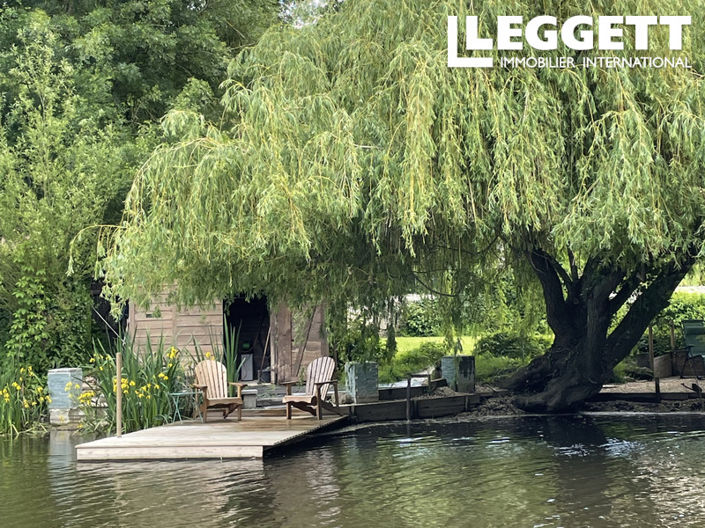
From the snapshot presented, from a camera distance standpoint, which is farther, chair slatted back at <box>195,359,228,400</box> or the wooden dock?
chair slatted back at <box>195,359,228,400</box>

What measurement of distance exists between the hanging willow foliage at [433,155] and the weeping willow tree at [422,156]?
1.0 inches

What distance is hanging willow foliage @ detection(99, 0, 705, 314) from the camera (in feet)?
38.2

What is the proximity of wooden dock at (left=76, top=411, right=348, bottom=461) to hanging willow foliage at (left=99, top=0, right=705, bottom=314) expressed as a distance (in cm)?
215

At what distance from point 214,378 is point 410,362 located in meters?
7.13

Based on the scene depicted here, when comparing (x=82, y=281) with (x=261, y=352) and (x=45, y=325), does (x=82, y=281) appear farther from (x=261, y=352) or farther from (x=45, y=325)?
(x=261, y=352)

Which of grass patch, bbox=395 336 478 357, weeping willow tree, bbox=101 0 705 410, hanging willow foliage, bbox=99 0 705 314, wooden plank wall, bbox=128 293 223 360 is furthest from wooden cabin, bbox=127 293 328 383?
hanging willow foliage, bbox=99 0 705 314

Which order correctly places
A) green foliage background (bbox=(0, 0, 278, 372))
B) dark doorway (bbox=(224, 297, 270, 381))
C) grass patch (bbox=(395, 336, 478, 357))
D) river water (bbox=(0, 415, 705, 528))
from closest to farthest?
river water (bbox=(0, 415, 705, 528)), green foliage background (bbox=(0, 0, 278, 372)), dark doorway (bbox=(224, 297, 270, 381)), grass patch (bbox=(395, 336, 478, 357))

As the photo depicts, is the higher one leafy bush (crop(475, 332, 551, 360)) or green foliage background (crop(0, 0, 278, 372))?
green foliage background (crop(0, 0, 278, 372))

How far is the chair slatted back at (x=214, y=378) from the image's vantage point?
15.1 m

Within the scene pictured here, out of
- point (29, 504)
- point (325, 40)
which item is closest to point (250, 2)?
point (325, 40)

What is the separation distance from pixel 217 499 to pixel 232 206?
12.8 feet

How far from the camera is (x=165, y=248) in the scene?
12812 mm

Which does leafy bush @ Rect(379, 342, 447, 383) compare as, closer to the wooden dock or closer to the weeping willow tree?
the wooden dock

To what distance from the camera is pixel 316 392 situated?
583 inches
